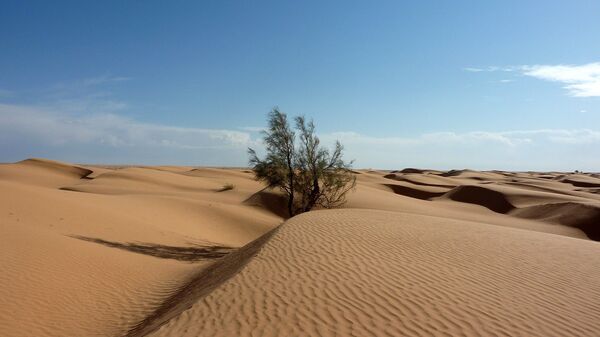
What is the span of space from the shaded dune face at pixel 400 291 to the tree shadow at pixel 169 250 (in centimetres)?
583

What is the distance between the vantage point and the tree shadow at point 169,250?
14414mm

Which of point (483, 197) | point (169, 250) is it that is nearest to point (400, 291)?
point (169, 250)

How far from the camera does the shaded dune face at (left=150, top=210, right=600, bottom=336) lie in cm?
535

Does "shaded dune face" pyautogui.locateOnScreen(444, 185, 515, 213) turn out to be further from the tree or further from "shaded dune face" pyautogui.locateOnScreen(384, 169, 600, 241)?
the tree

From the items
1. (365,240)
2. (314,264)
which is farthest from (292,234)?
(314,264)

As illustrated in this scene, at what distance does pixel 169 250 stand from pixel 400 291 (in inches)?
440

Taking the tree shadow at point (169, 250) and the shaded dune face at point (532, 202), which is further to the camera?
the shaded dune face at point (532, 202)

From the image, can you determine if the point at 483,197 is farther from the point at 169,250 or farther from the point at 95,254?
the point at 95,254

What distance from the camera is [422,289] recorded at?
21.4 feet

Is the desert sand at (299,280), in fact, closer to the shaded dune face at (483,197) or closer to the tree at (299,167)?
the tree at (299,167)

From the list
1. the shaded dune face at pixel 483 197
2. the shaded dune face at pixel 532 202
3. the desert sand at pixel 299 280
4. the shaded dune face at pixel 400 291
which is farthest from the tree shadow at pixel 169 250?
the shaded dune face at pixel 483 197

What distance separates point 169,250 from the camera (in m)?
15.6

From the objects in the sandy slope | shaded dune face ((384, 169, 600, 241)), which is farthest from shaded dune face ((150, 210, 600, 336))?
shaded dune face ((384, 169, 600, 241))

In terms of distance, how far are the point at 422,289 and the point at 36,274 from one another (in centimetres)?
806
